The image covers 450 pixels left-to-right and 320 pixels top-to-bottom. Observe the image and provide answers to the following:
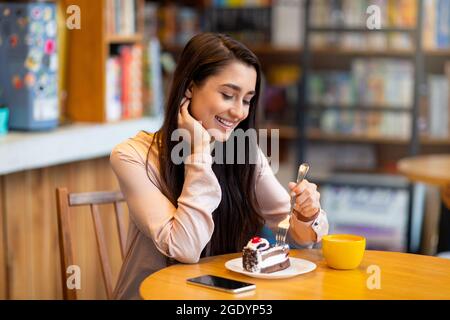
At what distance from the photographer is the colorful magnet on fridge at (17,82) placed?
2797mm

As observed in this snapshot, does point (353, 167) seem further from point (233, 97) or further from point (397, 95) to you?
point (233, 97)

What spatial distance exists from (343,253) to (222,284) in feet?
0.94

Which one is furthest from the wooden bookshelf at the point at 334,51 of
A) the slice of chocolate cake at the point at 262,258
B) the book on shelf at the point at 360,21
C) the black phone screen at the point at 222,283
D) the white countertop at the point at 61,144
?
the black phone screen at the point at 222,283

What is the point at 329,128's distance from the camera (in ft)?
15.2

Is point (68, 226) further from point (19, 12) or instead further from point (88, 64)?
point (88, 64)

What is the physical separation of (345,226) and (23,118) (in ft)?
7.23

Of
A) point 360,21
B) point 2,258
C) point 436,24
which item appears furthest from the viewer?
point 360,21

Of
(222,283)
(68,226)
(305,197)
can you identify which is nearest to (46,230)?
(68,226)

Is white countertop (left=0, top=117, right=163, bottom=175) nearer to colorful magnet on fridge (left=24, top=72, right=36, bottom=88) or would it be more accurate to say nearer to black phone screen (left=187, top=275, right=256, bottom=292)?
colorful magnet on fridge (left=24, top=72, right=36, bottom=88)

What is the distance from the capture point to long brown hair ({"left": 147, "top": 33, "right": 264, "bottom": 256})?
1.89m

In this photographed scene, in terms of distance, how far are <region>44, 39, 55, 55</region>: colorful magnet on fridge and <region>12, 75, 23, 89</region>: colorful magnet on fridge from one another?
0.43ft

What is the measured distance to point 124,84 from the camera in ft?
10.6

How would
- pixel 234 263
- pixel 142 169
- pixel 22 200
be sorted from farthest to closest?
pixel 22 200, pixel 142 169, pixel 234 263

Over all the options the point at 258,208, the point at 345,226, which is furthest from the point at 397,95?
the point at 258,208
